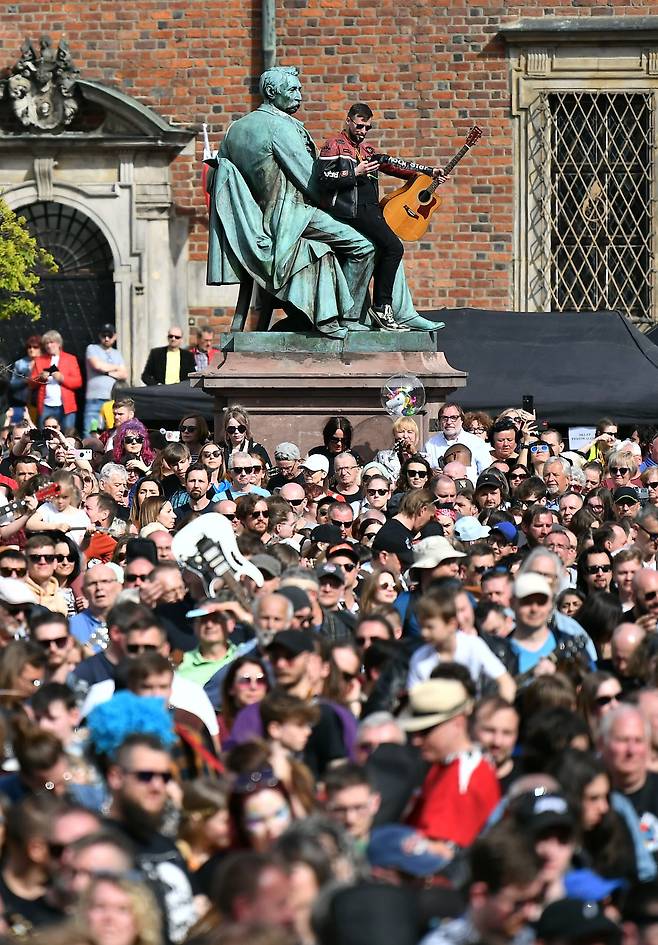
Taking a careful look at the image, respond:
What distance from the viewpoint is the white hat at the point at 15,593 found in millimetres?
9305

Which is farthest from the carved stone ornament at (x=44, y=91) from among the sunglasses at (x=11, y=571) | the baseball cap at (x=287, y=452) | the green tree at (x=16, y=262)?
the sunglasses at (x=11, y=571)

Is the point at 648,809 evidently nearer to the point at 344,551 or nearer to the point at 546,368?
the point at 344,551

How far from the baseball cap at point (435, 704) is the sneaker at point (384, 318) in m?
9.04

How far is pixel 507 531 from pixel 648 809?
16.8 feet

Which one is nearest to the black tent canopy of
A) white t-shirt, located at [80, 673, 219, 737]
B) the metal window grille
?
the metal window grille

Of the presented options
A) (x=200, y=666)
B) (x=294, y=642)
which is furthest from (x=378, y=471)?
(x=294, y=642)

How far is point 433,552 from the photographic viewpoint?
1019 cm

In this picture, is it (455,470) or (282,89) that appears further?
(282,89)

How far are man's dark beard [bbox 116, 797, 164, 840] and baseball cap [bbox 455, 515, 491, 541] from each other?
5775 millimetres

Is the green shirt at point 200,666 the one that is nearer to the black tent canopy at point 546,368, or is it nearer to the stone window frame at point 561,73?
the black tent canopy at point 546,368

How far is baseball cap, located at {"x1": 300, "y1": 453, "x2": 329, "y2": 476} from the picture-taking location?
1404cm

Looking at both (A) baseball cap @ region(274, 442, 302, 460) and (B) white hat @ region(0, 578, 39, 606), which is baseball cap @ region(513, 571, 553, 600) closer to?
(B) white hat @ region(0, 578, 39, 606)

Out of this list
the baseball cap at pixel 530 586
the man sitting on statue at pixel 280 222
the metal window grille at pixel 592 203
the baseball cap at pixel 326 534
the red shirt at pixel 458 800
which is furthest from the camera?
the metal window grille at pixel 592 203

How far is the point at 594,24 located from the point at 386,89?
2.48m
